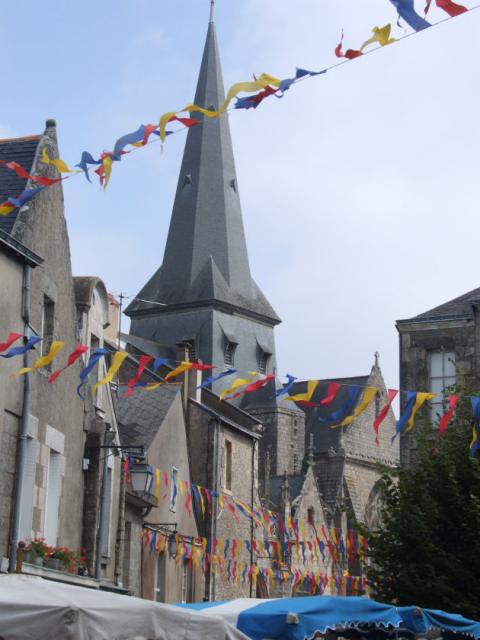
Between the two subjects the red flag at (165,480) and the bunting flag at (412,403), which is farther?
the red flag at (165,480)

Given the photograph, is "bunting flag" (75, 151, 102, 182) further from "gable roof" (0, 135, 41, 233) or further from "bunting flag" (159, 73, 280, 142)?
"gable roof" (0, 135, 41, 233)

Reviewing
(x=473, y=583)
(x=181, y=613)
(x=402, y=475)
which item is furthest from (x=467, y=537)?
Result: (x=181, y=613)

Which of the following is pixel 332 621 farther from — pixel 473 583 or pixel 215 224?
pixel 215 224

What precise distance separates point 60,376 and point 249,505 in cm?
1563

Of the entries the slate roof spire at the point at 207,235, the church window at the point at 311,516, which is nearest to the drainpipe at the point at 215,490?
the church window at the point at 311,516

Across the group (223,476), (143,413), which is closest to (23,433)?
(143,413)

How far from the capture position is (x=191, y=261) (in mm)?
73812

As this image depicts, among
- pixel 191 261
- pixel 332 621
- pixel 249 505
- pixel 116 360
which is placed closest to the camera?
pixel 332 621

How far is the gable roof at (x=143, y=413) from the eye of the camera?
73.0 ft

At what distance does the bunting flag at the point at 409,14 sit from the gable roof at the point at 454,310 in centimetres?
1602

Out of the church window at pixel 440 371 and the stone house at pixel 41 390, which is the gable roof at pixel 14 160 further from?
the church window at pixel 440 371

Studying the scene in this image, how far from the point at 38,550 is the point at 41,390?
204 cm

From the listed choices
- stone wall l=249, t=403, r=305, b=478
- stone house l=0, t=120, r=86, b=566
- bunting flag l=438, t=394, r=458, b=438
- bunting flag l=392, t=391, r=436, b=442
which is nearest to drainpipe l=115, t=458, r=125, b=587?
stone house l=0, t=120, r=86, b=566

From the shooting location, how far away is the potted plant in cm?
1361
